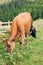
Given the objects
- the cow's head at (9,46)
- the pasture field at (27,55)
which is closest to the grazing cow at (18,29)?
the cow's head at (9,46)

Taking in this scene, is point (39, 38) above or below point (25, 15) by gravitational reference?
below

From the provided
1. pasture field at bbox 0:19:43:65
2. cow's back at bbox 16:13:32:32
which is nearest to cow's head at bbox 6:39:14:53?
pasture field at bbox 0:19:43:65

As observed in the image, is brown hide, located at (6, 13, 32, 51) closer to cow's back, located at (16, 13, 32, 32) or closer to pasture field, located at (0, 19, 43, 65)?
cow's back, located at (16, 13, 32, 32)

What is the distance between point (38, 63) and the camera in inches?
314

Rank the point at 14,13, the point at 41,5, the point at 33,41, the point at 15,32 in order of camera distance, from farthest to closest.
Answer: the point at 41,5 → the point at 14,13 → the point at 33,41 → the point at 15,32

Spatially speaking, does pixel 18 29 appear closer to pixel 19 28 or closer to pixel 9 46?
pixel 19 28

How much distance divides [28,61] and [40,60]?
0.43 m

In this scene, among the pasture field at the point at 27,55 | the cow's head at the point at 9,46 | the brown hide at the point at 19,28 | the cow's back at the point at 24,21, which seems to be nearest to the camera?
the pasture field at the point at 27,55

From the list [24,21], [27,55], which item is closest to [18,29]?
[24,21]

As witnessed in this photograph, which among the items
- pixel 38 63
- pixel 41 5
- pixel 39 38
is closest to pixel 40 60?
pixel 38 63

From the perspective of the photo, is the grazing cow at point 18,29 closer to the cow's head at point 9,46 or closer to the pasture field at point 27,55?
→ the cow's head at point 9,46

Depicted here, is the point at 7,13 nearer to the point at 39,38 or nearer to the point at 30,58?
the point at 39,38

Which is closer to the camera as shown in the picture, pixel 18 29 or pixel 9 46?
pixel 9 46

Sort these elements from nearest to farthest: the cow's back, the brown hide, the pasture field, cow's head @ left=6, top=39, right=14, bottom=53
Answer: the pasture field < cow's head @ left=6, top=39, right=14, bottom=53 < the brown hide < the cow's back
